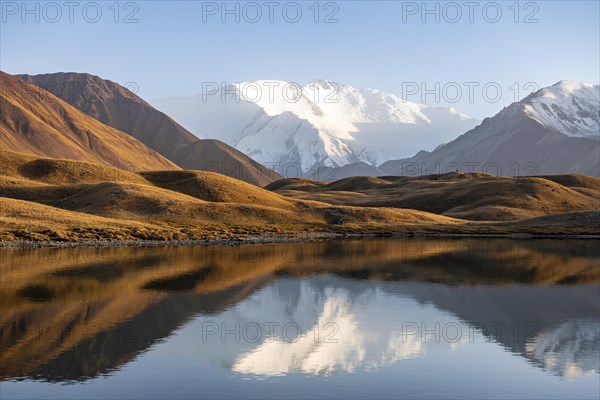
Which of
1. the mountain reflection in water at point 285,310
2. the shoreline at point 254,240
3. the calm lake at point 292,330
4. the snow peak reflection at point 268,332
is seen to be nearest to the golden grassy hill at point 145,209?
the shoreline at point 254,240

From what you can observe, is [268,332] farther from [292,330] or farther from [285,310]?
[285,310]

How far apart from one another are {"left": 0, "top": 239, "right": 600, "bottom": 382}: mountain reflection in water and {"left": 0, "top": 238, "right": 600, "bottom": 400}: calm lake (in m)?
0.15

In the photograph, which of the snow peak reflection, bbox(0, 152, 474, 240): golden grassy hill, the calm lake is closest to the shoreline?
bbox(0, 152, 474, 240): golden grassy hill

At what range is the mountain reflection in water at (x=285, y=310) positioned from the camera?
1379 inches

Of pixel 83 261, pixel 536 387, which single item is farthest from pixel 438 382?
pixel 83 261

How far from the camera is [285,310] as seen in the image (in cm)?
4969

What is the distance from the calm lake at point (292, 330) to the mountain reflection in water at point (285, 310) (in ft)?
0.49

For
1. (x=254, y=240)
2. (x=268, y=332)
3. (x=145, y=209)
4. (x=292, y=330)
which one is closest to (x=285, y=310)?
(x=292, y=330)

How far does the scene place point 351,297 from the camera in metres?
56.2

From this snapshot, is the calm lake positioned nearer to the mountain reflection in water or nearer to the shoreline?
the mountain reflection in water

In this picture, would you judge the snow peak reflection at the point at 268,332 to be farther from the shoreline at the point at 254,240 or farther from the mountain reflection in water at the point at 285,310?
the shoreline at the point at 254,240

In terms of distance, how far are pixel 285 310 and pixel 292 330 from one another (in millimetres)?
7210

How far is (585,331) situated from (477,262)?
42.6 meters

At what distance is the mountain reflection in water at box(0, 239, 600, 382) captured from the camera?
35031 mm
